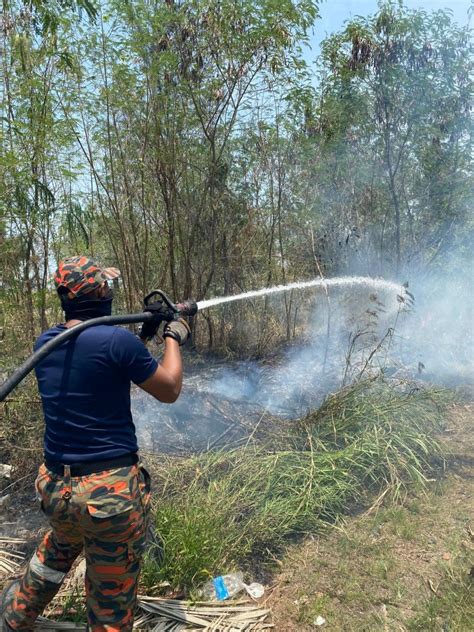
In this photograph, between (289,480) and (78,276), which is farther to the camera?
(289,480)

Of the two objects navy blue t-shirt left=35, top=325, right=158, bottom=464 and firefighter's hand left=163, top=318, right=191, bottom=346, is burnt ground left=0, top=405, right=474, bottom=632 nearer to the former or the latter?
navy blue t-shirt left=35, top=325, right=158, bottom=464

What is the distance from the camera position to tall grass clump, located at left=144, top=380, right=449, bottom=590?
2.81 m

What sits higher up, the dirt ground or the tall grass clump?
the tall grass clump

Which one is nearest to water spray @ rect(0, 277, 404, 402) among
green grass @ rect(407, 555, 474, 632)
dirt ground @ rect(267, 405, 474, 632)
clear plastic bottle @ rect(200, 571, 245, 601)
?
clear plastic bottle @ rect(200, 571, 245, 601)

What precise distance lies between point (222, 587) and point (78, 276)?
184 centimetres

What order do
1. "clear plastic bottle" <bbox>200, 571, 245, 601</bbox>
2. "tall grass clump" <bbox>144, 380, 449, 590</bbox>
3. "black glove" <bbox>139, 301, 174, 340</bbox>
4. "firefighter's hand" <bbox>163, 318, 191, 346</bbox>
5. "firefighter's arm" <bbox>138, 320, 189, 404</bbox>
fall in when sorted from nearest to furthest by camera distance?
"firefighter's arm" <bbox>138, 320, 189, 404</bbox>, "firefighter's hand" <bbox>163, 318, 191, 346</bbox>, "black glove" <bbox>139, 301, 174, 340</bbox>, "clear plastic bottle" <bbox>200, 571, 245, 601</bbox>, "tall grass clump" <bbox>144, 380, 449, 590</bbox>

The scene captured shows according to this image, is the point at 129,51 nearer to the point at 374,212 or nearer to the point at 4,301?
the point at 4,301

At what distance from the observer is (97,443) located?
1.95m

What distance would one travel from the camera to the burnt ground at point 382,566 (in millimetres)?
2516

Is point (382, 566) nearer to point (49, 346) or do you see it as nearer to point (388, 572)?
point (388, 572)

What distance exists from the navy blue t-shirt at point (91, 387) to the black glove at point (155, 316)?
427 millimetres

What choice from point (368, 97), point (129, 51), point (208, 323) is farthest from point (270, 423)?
point (368, 97)

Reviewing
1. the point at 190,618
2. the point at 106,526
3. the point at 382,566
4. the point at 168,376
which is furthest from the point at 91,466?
the point at 382,566

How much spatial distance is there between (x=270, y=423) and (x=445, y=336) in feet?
14.3
